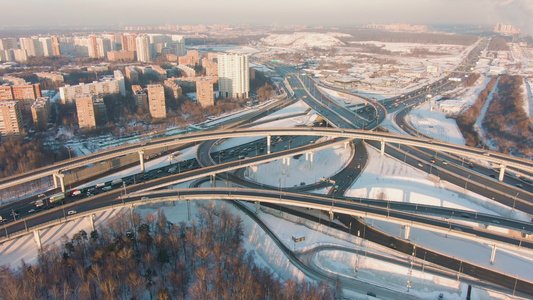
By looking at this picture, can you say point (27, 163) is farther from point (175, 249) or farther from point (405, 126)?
point (405, 126)

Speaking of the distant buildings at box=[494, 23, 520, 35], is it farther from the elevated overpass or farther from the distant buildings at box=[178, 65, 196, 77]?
the elevated overpass

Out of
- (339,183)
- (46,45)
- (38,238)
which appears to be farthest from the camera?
(46,45)

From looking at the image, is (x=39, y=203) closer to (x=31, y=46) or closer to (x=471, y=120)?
(x=471, y=120)

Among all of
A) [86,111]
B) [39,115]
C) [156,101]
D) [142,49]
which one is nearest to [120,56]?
[142,49]

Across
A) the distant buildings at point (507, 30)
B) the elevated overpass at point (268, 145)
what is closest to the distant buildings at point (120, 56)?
the elevated overpass at point (268, 145)

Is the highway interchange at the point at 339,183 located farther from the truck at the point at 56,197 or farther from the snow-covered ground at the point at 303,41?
the snow-covered ground at the point at 303,41

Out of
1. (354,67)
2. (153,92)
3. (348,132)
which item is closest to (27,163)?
(153,92)
